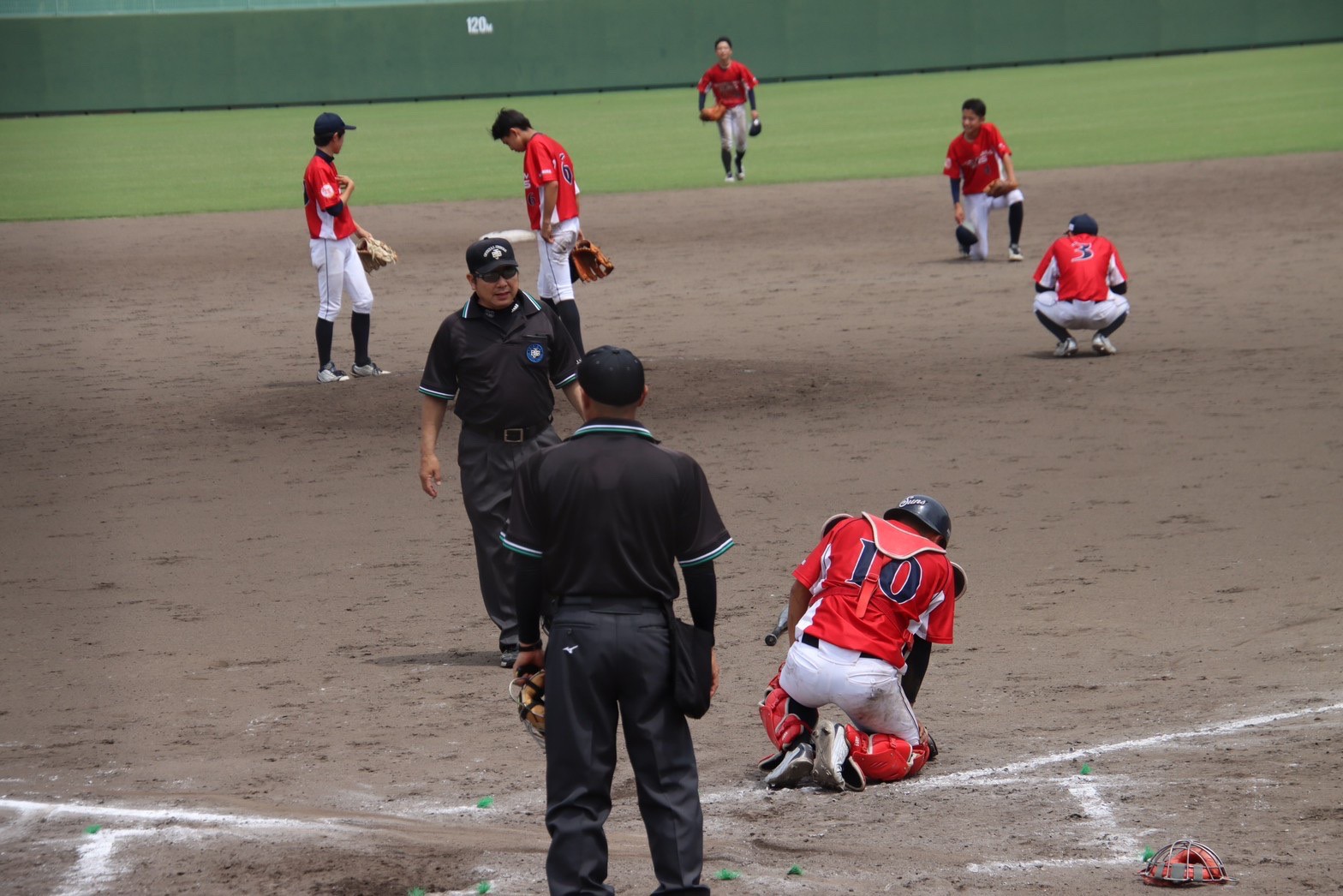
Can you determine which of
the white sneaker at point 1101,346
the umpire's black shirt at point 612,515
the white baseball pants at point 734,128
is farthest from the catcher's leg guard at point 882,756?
the white baseball pants at point 734,128

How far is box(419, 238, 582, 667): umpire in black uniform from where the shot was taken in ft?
22.8

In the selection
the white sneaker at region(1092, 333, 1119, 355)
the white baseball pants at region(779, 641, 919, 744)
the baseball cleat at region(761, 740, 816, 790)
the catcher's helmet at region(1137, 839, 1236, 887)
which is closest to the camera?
the catcher's helmet at region(1137, 839, 1236, 887)

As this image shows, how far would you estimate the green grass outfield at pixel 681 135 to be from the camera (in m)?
27.3

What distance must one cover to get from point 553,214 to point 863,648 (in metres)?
7.83

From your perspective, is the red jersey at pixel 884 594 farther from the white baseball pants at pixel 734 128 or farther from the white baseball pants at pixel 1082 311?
the white baseball pants at pixel 734 128

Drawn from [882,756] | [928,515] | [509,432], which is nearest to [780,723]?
[882,756]

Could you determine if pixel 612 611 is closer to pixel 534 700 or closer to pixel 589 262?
pixel 534 700

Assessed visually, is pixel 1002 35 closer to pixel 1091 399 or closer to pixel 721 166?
pixel 721 166

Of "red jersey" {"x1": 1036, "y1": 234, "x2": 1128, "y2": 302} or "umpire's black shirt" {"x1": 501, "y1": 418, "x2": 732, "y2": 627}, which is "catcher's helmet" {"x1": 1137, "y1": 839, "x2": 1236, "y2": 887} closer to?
"umpire's black shirt" {"x1": 501, "y1": 418, "x2": 732, "y2": 627}

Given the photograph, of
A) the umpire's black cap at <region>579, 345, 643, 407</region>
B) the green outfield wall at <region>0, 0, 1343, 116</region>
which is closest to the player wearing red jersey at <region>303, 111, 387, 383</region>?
the umpire's black cap at <region>579, 345, 643, 407</region>

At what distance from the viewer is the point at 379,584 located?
27.5 ft

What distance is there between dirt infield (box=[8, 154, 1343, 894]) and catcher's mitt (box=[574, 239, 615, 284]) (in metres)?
1.09

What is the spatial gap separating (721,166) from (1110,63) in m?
20.8

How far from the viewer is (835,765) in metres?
5.50
